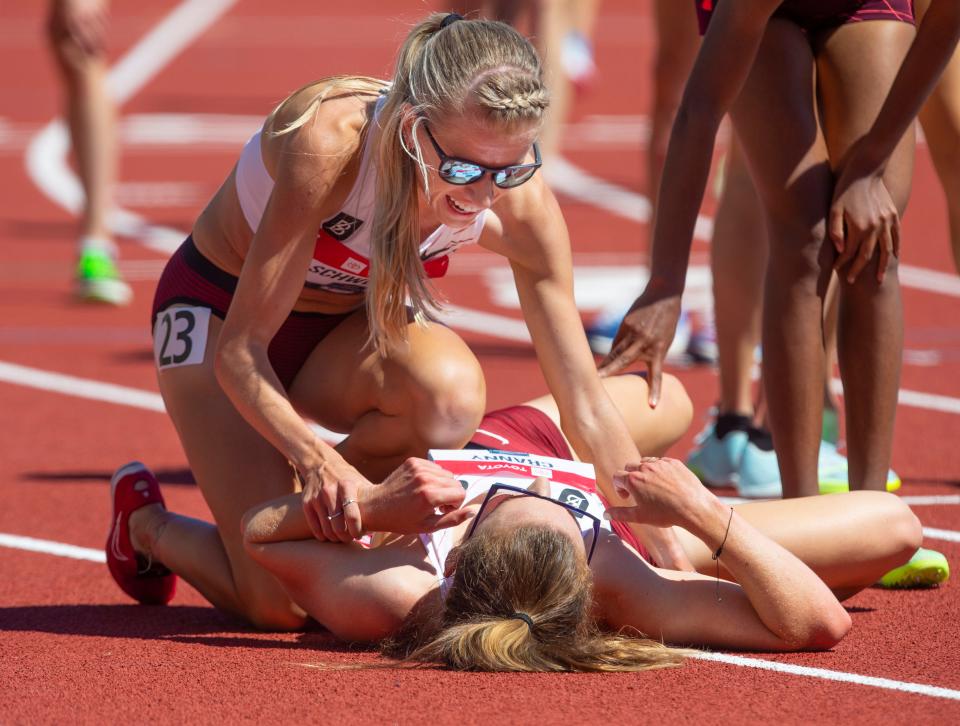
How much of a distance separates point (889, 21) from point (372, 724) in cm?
221

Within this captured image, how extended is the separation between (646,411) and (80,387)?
318cm

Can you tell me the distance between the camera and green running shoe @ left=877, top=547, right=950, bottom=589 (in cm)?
402

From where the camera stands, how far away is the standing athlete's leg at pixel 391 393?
3.94 m

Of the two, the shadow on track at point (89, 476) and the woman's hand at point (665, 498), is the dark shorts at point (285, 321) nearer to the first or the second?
the woman's hand at point (665, 498)

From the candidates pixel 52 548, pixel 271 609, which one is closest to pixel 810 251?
Result: pixel 271 609

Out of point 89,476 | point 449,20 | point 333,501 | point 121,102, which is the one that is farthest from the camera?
point 121,102

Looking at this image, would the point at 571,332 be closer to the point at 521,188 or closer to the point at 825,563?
the point at 521,188

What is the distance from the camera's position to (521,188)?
12.3 ft

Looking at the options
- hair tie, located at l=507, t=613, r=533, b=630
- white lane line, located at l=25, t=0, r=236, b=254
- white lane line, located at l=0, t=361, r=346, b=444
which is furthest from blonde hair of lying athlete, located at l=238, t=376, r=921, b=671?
white lane line, located at l=25, t=0, r=236, b=254

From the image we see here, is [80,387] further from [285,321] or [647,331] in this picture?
[647,331]

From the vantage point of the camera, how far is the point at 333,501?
348cm

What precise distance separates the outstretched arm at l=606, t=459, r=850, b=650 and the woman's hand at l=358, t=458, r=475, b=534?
353mm

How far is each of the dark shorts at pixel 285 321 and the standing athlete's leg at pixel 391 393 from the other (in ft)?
0.11

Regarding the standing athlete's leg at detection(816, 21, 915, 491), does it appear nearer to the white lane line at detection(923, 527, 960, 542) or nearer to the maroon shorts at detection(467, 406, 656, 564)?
the white lane line at detection(923, 527, 960, 542)
